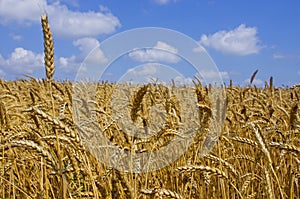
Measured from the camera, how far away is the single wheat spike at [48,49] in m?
2.13

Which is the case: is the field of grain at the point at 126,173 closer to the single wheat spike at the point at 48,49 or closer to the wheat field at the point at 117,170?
the wheat field at the point at 117,170

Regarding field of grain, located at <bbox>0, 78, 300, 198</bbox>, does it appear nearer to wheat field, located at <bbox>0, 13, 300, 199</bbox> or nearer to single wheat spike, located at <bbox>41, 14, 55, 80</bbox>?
wheat field, located at <bbox>0, 13, 300, 199</bbox>

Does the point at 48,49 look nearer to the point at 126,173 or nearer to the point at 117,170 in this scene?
the point at 126,173

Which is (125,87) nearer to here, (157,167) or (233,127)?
(233,127)

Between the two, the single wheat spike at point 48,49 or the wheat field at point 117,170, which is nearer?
the wheat field at point 117,170

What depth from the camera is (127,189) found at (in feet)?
4.58

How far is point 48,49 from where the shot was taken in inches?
85.0

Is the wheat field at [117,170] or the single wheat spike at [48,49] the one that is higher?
the single wheat spike at [48,49]

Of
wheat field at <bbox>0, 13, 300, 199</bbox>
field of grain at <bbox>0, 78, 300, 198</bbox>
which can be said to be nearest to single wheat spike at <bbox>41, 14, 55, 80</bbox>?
wheat field at <bbox>0, 13, 300, 199</bbox>

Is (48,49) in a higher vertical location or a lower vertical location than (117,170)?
higher

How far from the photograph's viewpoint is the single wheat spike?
6.98 feet

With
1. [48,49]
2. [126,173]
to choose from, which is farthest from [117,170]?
[48,49]

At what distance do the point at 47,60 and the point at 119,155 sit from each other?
0.76 metres

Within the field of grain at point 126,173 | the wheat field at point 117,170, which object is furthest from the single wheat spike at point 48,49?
the field of grain at point 126,173
